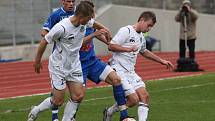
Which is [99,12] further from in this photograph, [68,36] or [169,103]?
[68,36]

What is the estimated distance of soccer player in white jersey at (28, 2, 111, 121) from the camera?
32.9ft

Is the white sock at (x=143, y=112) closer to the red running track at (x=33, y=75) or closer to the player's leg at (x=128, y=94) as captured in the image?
the player's leg at (x=128, y=94)

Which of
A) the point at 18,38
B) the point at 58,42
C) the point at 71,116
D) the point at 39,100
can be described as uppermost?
the point at 58,42

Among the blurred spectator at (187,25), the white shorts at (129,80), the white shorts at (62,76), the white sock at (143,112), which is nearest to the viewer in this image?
the white shorts at (62,76)

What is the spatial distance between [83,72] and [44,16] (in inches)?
852

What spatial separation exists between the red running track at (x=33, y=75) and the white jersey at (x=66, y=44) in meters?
7.46

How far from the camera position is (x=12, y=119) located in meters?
12.1

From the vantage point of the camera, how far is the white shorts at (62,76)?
1032 cm

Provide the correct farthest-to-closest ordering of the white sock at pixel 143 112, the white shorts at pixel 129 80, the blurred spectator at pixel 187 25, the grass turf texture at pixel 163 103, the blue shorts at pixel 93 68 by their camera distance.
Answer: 1. the blurred spectator at pixel 187 25
2. the grass turf texture at pixel 163 103
3. the blue shorts at pixel 93 68
4. the white shorts at pixel 129 80
5. the white sock at pixel 143 112

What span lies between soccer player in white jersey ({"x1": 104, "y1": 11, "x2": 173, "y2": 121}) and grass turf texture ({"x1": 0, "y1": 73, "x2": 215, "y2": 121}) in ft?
3.36

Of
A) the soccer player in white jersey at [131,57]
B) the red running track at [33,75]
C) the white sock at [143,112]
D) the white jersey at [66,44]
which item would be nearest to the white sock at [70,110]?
the white jersey at [66,44]

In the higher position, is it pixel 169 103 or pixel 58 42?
pixel 58 42

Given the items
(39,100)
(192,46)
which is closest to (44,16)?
(192,46)

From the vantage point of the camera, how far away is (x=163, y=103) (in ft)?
46.1
